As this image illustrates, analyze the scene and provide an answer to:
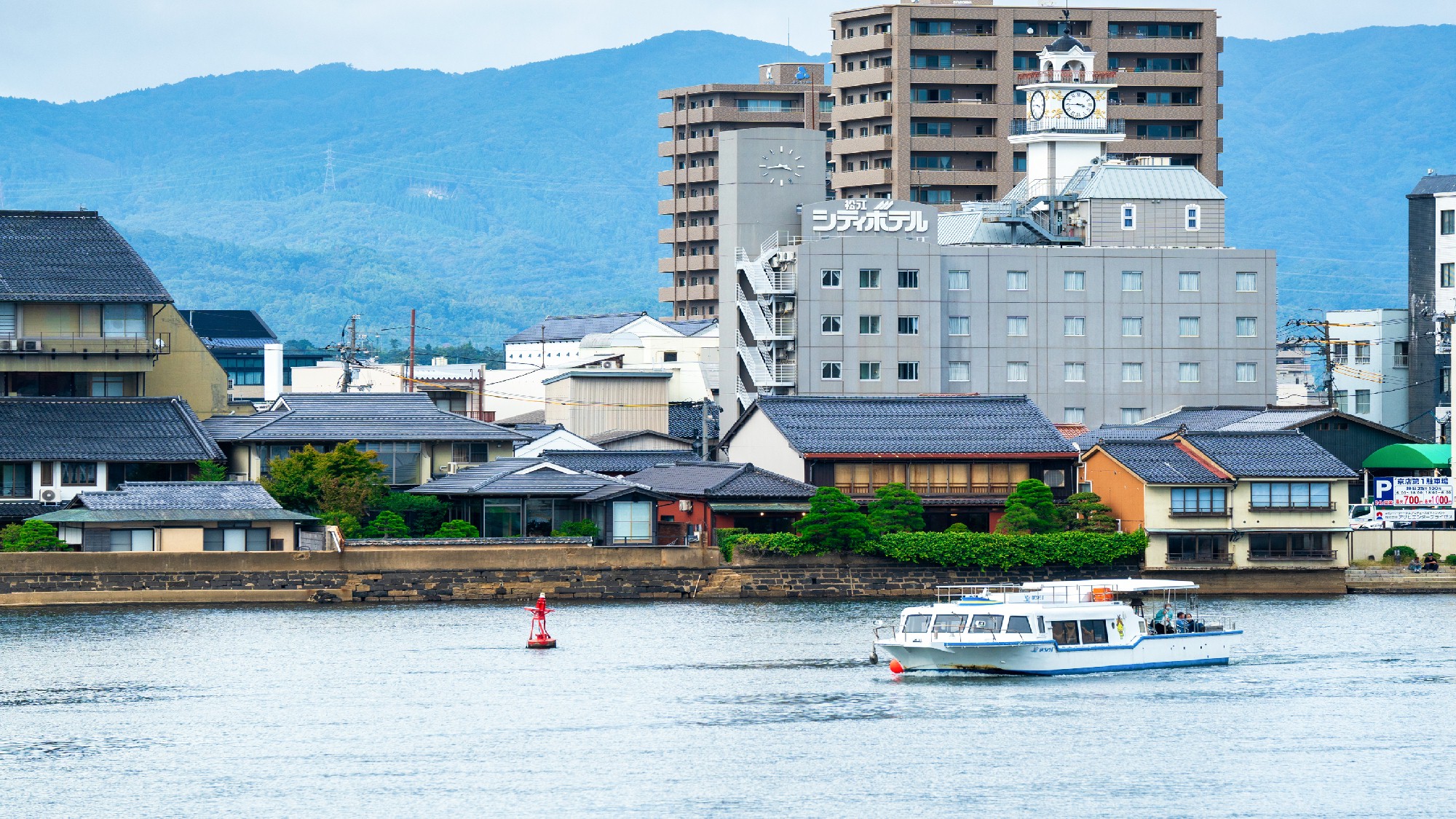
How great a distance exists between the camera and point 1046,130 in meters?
106

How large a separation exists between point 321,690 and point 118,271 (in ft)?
124

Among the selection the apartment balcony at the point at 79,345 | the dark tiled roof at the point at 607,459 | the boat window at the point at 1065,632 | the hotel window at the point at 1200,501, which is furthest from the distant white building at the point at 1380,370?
the apartment balcony at the point at 79,345

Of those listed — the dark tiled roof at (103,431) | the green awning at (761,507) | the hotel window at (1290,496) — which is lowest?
the green awning at (761,507)

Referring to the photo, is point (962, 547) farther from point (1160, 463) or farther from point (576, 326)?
point (576, 326)

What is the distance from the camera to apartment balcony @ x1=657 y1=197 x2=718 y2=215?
15625 centimetres

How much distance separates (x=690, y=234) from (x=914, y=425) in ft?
264

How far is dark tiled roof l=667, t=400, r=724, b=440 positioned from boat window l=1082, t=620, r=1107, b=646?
42187 millimetres

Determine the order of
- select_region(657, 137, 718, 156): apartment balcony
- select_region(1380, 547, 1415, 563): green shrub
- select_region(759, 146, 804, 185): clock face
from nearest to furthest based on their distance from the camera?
select_region(1380, 547, 1415, 563): green shrub → select_region(759, 146, 804, 185): clock face → select_region(657, 137, 718, 156): apartment balcony

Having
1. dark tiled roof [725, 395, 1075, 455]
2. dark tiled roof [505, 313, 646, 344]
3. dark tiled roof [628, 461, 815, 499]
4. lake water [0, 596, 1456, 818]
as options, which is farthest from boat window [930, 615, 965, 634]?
dark tiled roof [505, 313, 646, 344]

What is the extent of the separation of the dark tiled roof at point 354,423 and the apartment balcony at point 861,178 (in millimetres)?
58575

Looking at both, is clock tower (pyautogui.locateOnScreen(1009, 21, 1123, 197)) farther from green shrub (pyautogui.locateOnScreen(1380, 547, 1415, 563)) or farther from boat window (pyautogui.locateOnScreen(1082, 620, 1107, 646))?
boat window (pyautogui.locateOnScreen(1082, 620, 1107, 646))

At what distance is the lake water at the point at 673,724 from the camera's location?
36.1 m

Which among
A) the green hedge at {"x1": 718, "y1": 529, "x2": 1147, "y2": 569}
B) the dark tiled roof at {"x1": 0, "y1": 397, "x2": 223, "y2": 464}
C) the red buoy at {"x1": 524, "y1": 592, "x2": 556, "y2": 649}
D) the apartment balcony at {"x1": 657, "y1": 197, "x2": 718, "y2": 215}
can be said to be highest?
the apartment balcony at {"x1": 657, "y1": 197, "x2": 718, "y2": 215}

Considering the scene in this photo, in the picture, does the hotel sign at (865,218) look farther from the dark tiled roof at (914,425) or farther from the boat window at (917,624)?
the boat window at (917,624)
